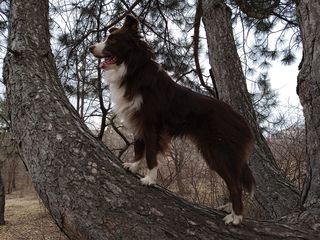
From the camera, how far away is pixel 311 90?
2.84m

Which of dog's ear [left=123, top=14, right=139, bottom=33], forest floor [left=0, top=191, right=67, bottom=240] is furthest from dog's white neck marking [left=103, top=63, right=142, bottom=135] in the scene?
forest floor [left=0, top=191, right=67, bottom=240]

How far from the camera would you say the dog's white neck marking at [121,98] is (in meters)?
2.83

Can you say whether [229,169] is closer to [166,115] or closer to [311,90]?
[166,115]

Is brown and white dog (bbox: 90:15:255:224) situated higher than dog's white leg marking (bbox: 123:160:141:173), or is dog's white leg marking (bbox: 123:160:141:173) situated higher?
brown and white dog (bbox: 90:15:255:224)

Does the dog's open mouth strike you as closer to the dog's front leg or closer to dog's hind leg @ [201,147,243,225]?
the dog's front leg

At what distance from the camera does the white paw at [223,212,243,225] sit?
7.82 ft

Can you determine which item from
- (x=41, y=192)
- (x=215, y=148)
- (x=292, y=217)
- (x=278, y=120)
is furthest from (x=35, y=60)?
(x=278, y=120)

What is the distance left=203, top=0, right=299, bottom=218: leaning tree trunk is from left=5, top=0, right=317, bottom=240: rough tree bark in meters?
1.70

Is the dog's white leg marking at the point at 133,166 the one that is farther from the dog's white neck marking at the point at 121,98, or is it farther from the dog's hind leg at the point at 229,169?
the dog's hind leg at the point at 229,169

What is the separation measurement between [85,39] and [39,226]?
613cm

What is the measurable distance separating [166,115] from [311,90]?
3.50 ft

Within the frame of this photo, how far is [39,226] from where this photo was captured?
1052 cm

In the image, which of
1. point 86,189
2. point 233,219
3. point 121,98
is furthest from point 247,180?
point 86,189

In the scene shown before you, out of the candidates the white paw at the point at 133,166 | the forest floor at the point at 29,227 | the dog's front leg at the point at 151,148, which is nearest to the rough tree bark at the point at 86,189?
the white paw at the point at 133,166
